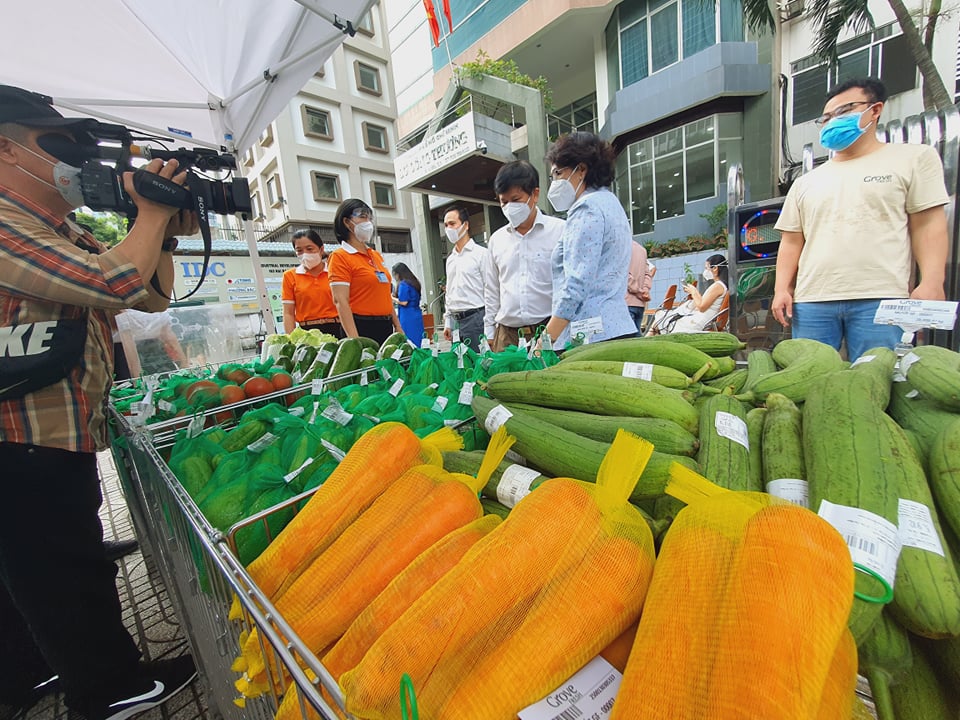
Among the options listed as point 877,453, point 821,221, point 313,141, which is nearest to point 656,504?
point 877,453

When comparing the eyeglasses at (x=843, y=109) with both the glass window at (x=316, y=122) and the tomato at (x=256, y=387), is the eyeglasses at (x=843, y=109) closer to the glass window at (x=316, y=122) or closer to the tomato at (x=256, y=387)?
the tomato at (x=256, y=387)

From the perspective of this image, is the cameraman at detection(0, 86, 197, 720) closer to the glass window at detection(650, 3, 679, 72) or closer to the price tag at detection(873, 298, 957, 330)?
the price tag at detection(873, 298, 957, 330)

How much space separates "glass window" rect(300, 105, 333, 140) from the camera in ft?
62.8

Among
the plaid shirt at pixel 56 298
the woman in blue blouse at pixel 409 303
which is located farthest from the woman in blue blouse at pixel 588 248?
the woman in blue blouse at pixel 409 303

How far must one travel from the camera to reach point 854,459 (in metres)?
0.69

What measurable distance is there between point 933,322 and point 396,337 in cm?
257

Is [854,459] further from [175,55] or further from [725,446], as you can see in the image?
[175,55]

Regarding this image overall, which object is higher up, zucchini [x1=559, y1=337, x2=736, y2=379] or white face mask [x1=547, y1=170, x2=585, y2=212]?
white face mask [x1=547, y1=170, x2=585, y2=212]

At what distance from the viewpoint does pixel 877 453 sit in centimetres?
71

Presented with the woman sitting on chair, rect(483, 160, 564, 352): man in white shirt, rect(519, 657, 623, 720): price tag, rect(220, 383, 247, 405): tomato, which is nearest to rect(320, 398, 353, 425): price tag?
rect(220, 383, 247, 405): tomato

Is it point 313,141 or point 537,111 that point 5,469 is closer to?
point 537,111

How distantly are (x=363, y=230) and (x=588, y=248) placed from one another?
225 centimetres

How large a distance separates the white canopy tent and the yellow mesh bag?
3431mm

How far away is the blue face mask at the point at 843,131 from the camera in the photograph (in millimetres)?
2250
